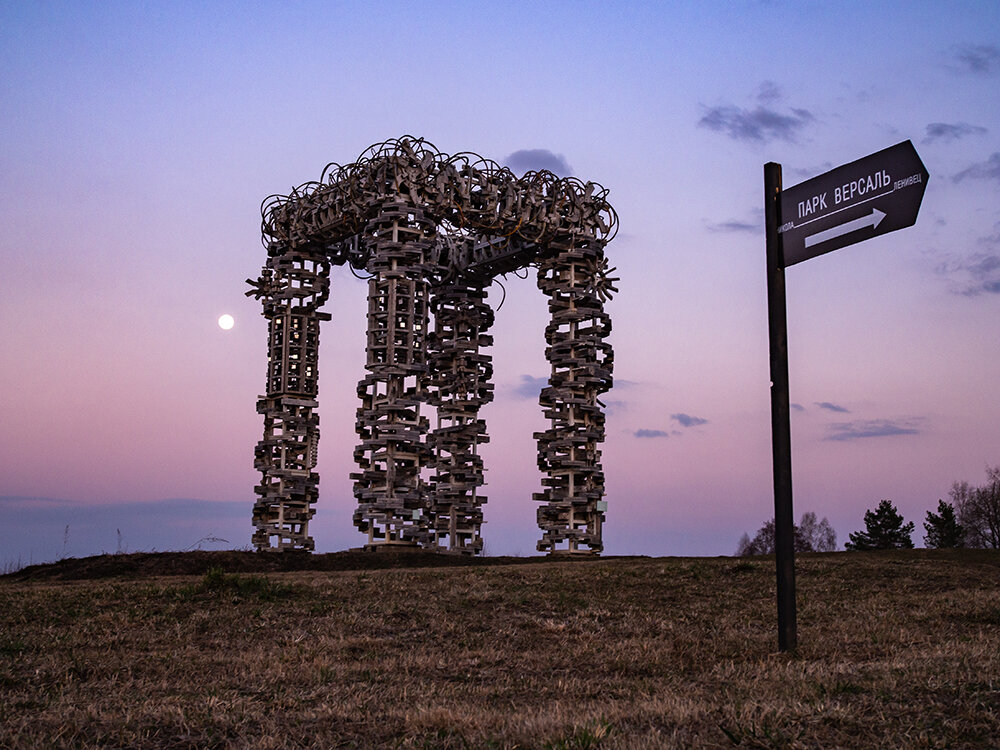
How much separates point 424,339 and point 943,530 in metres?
42.6

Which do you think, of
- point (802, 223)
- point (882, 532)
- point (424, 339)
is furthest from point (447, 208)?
point (882, 532)

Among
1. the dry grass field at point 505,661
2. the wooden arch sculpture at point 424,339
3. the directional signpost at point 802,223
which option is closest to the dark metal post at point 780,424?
the directional signpost at point 802,223

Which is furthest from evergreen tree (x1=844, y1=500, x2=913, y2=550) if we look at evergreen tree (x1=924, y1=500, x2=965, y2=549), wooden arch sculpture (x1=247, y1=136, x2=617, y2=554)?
wooden arch sculpture (x1=247, y1=136, x2=617, y2=554)

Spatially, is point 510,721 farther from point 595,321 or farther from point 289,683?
point 595,321

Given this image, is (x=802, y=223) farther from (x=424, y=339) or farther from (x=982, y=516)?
(x=982, y=516)

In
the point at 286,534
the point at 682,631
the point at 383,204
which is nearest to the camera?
the point at 682,631

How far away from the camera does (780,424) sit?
Result: 1112cm

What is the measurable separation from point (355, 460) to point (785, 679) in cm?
2224

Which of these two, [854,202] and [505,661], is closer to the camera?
[854,202]

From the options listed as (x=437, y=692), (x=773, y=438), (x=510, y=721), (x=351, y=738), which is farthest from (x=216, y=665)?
(x=773, y=438)

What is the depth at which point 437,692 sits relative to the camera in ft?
32.2

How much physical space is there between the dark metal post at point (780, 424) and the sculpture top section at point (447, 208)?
64.7 feet

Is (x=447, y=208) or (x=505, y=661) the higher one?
(x=447, y=208)

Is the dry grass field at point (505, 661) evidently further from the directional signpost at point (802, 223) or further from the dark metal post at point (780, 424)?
the directional signpost at point (802, 223)
